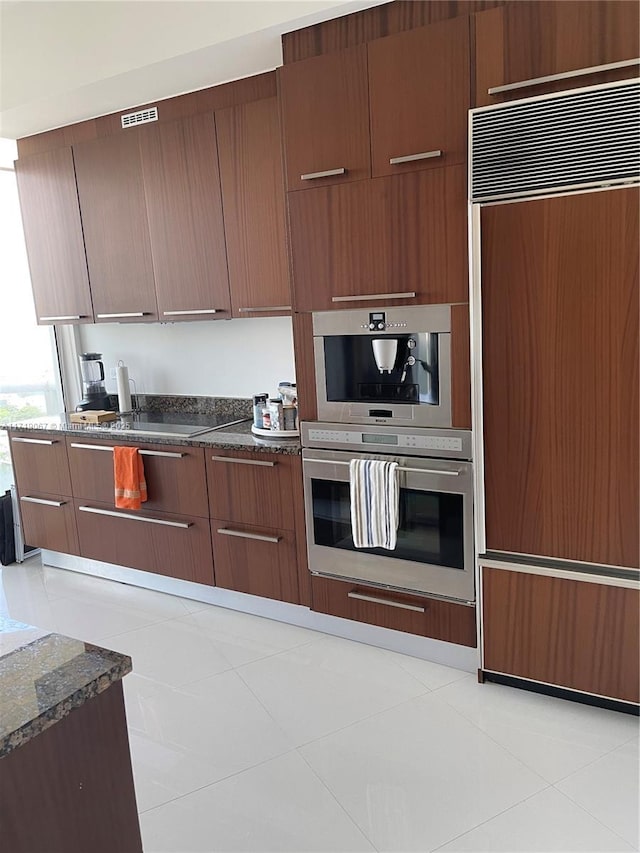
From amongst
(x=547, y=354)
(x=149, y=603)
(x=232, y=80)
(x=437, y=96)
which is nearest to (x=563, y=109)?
(x=437, y=96)

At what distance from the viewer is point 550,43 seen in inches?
79.2

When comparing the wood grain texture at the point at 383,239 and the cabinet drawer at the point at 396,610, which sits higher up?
the wood grain texture at the point at 383,239

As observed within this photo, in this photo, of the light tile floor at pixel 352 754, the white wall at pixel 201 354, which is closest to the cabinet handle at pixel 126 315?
the white wall at pixel 201 354

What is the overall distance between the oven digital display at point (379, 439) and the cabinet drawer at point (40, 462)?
1.84m

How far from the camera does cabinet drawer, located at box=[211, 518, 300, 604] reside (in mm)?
Answer: 2930

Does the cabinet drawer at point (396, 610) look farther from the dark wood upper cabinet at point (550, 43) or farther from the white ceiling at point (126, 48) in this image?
the white ceiling at point (126, 48)

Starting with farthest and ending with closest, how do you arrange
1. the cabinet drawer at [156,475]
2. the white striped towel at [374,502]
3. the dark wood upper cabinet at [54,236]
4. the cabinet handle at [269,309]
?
the dark wood upper cabinet at [54,236], the cabinet drawer at [156,475], the cabinet handle at [269,309], the white striped towel at [374,502]

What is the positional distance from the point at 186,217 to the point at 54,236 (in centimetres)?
101

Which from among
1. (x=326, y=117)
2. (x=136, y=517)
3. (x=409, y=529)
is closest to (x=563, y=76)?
(x=326, y=117)

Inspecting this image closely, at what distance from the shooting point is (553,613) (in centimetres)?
227

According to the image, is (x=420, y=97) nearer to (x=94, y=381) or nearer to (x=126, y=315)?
(x=126, y=315)

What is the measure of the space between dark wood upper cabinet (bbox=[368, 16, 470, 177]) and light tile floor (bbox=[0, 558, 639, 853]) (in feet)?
Answer: 6.28

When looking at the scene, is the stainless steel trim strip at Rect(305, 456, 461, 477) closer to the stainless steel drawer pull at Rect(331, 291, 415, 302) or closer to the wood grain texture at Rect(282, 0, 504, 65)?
the stainless steel drawer pull at Rect(331, 291, 415, 302)

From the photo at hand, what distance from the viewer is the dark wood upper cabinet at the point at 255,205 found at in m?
2.89
